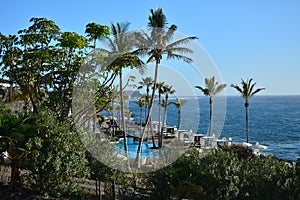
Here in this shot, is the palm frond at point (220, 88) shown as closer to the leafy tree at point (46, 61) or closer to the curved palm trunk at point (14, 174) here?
the leafy tree at point (46, 61)

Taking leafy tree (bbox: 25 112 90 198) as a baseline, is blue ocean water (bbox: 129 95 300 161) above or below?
below

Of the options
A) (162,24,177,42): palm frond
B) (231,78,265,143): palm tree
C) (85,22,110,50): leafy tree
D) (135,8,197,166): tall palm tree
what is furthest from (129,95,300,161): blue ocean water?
(85,22,110,50): leafy tree

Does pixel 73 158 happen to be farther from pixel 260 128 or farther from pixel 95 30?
pixel 260 128

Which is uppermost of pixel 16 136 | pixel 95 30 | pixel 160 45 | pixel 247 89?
pixel 160 45

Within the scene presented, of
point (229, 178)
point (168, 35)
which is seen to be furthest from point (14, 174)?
point (168, 35)

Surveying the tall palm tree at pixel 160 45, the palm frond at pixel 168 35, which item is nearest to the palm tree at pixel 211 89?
the tall palm tree at pixel 160 45

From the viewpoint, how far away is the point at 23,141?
6.35 metres

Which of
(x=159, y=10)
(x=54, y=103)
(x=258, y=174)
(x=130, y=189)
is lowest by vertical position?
(x=130, y=189)

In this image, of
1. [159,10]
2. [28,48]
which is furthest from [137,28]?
[28,48]

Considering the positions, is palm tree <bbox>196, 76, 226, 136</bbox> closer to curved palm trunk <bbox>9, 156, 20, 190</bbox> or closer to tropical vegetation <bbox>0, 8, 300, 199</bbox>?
tropical vegetation <bbox>0, 8, 300, 199</bbox>

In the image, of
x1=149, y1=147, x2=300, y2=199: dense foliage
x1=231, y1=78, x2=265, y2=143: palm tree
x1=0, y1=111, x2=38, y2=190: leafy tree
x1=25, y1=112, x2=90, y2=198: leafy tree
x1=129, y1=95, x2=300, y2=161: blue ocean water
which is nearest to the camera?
x1=149, y1=147, x2=300, y2=199: dense foliage

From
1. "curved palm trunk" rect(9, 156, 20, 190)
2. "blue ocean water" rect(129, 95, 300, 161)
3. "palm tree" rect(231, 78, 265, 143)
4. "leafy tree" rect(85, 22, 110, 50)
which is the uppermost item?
"leafy tree" rect(85, 22, 110, 50)

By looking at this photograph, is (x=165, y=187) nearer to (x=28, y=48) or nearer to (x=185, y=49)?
(x=28, y=48)

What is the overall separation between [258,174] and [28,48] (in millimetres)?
9359
